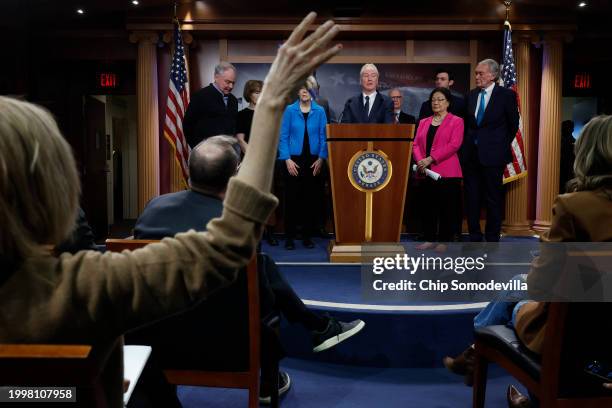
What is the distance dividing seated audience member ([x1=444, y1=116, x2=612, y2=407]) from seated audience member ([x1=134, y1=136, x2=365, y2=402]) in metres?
0.84

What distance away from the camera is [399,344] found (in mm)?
2795

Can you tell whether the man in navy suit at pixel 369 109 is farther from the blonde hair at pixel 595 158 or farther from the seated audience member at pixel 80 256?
the seated audience member at pixel 80 256

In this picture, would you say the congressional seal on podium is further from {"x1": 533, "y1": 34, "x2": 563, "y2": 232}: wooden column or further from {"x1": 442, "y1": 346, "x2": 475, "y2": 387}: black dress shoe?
{"x1": 533, "y1": 34, "x2": 563, "y2": 232}: wooden column

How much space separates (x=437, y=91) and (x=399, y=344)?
7.02 feet

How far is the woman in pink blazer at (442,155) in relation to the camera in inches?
167

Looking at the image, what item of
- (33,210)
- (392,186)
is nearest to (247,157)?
(33,210)

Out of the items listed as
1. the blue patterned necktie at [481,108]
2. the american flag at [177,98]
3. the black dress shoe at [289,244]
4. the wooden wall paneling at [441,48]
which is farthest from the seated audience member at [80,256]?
the wooden wall paneling at [441,48]

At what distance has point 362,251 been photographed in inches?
156

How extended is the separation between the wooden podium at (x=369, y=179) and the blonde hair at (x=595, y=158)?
2.10 meters

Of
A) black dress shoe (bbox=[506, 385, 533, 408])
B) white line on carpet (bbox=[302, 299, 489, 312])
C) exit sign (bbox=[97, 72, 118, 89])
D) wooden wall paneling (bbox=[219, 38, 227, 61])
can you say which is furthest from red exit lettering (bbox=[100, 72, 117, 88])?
A: black dress shoe (bbox=[506, 385, 533, 408])

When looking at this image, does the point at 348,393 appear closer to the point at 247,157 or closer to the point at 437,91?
the point at 247,157

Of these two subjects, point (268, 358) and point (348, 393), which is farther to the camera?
point (348, 393)

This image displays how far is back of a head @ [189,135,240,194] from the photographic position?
188 centimetres

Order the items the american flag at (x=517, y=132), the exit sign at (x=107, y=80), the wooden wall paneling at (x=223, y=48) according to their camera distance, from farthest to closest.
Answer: the exit sign at (x=107, y=80), the wooden wall paneling at (x=223, y=48), the american flag at (x=517, y=132)
